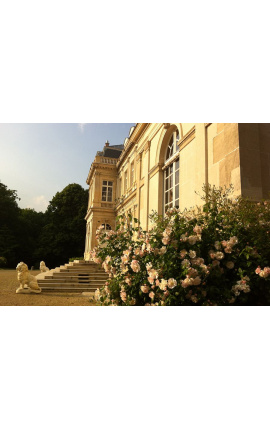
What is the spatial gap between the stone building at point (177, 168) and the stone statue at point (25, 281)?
14.1 ft

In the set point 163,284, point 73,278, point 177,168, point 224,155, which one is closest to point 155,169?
point 177,168

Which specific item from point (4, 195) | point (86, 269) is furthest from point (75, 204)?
point (4, 195)

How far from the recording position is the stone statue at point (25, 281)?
7.42m

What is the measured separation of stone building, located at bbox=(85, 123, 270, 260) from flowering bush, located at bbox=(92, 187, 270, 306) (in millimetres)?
1429

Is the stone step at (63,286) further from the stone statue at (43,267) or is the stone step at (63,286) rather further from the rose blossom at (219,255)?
the rose blossom at (219,255)

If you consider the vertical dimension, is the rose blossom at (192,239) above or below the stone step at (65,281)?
above

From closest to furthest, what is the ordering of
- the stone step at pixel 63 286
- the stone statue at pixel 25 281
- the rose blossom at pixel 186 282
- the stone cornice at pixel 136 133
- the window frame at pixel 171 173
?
1. the rose blossom at pixel 186 282
2. the stone statue at pixel 25 281
3. the stone step at pixel 63 286
4. the window frame at pixel 171 173
5. the stone cornice at pixel 136 133

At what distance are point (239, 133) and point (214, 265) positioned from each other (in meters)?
2.88

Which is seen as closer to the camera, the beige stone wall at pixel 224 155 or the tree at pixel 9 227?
the beige stone wall at pixel 224 155

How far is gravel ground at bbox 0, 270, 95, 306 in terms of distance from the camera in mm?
6273

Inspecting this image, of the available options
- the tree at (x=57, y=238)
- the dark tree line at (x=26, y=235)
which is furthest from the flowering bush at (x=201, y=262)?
the tree at (x=57, y=238)

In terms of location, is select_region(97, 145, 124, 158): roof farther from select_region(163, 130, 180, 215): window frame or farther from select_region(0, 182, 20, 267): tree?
select_region(0, 182, 20, 267): tree

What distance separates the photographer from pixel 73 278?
31.8 feet

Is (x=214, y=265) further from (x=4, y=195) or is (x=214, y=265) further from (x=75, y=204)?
(x=75, y=204)
